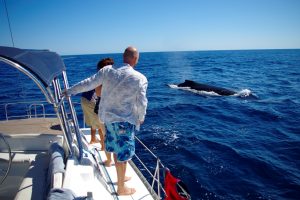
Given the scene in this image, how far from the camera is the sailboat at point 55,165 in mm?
2926

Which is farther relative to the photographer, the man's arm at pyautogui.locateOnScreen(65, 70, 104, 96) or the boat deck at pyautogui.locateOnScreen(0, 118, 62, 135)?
the boat deck at pyautogui.locateOnScreen(0, 118, 62, 135)

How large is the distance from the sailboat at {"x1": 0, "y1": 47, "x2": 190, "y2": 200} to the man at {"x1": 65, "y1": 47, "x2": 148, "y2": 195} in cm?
48

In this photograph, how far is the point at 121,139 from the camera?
346 centimetres

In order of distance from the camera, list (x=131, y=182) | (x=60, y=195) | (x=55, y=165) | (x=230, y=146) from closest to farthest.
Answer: (x=60, y=195) < (x=55, y=165) < (x=131, y=182) < (x=230, y=146)

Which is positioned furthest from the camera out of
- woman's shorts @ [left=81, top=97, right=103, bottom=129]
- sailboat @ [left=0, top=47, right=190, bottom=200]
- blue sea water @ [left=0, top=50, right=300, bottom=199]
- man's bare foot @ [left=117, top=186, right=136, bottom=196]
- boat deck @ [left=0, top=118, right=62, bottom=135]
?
blue sea water @ [left=0, top=50, right=300, bottom=199]

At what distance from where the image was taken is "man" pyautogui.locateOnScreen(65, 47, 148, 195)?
3248mm

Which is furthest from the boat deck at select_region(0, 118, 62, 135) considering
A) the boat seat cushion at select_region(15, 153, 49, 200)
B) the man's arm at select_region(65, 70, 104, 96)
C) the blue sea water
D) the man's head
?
the man's head

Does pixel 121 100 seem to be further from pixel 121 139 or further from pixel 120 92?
pixel 121 139

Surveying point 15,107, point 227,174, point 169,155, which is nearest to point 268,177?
point 227,174

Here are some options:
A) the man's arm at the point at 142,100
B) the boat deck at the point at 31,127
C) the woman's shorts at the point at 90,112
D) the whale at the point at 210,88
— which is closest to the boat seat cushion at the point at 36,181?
the woman's shorts at the point at 90,112

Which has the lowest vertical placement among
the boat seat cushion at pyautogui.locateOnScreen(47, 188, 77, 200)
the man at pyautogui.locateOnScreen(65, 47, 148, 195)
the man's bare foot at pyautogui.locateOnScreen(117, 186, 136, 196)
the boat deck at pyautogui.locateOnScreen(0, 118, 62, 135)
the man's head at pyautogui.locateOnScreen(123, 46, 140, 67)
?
the boat deck at pyautogui.locateOnScreen(0, 118, 62, 135)

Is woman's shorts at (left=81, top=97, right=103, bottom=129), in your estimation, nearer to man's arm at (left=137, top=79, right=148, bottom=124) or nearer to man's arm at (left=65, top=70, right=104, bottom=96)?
man's arm at (left=65, top=70, right=104, bottom=96)

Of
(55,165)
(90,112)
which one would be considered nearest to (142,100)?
(55,165)

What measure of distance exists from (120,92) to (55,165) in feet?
4.27
